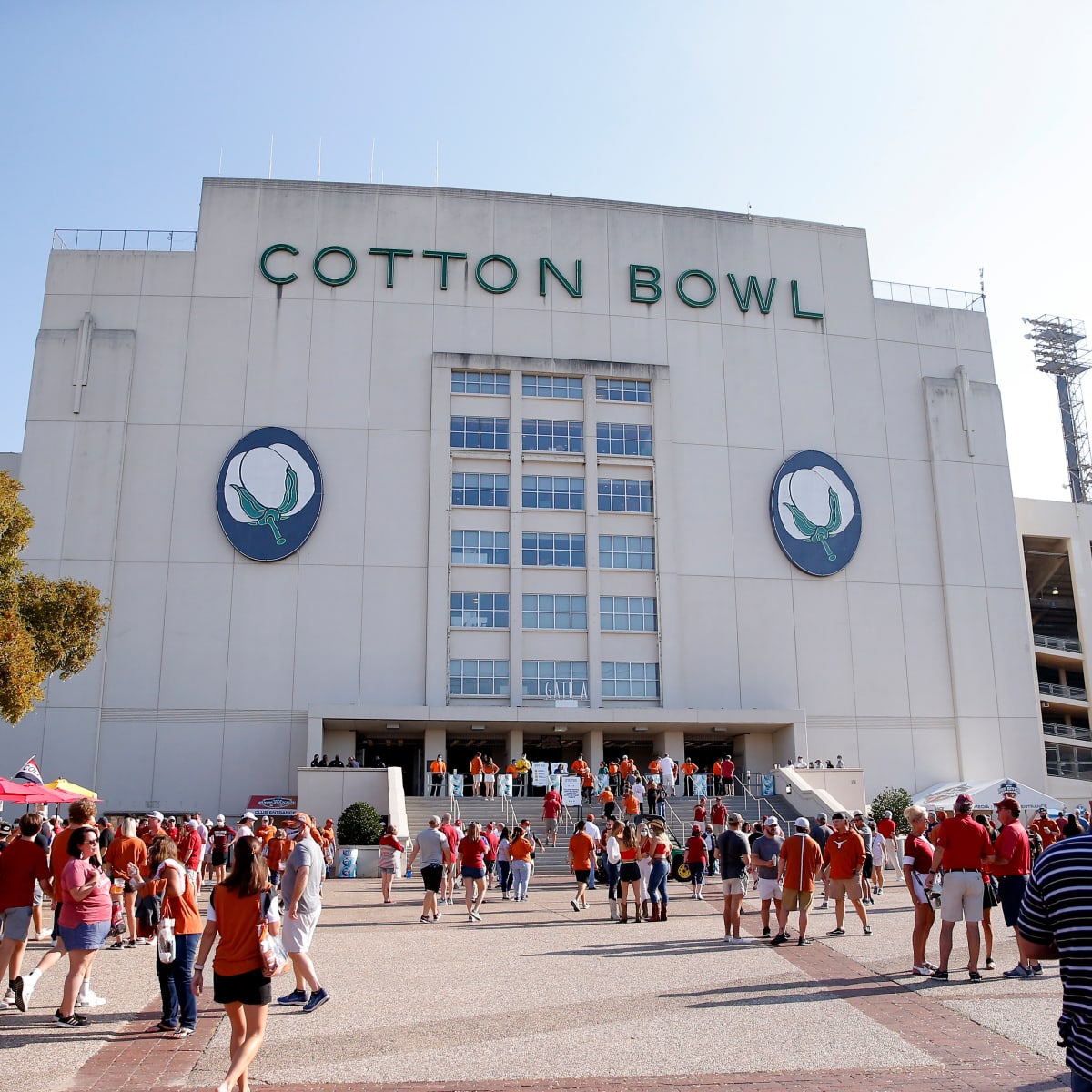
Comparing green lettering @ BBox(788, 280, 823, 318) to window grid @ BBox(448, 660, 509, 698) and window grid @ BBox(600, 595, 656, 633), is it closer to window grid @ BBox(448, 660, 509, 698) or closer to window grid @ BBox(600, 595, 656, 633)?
window grid @ BBox(600, 595, 656, 633)

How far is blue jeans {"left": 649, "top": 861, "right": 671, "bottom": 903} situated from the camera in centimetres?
1752

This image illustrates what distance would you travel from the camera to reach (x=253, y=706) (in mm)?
37844

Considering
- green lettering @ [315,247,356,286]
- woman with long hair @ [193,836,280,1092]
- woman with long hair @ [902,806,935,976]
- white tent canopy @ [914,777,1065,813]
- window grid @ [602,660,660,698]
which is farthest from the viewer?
green lettering @ [315,247,356,286]

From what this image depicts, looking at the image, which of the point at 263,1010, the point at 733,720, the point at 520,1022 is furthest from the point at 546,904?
the point at 733,720

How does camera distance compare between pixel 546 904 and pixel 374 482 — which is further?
pixel 374 482

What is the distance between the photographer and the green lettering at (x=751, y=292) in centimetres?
4491

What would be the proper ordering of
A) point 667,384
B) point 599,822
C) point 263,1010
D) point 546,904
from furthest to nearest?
point 667,384
point 599,822
point 546,904
point 263,1010

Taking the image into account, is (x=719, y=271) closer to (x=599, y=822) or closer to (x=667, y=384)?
(x=667, y=384)

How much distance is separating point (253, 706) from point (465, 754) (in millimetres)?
9727

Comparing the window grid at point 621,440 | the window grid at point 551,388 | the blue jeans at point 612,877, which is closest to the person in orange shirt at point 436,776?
the window grid at point 621,440

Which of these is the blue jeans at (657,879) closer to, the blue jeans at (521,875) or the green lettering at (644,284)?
the blue jeans at (521,875)

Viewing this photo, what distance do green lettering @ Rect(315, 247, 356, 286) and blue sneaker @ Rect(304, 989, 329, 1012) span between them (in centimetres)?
3560

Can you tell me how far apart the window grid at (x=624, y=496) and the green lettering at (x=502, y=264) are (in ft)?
28.7

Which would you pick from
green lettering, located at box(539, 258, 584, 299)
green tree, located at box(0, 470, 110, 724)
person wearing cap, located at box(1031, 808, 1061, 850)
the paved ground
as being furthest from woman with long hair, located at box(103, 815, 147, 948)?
green lettering, located at box(539, 258, 584, 299)
